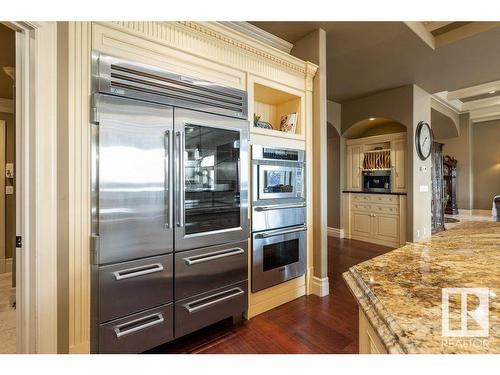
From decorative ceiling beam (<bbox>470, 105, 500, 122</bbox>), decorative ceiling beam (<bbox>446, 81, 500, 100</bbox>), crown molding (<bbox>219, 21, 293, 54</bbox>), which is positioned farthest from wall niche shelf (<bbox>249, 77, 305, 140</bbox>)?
decorative ceiling beam (<bbox>470, 105, 500, 122</bbox>)

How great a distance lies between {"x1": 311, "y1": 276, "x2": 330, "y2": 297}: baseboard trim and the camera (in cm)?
270

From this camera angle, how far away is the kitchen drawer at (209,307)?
5.92 feet

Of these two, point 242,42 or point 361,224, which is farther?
point 361,224

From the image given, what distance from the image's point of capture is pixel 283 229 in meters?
2.47

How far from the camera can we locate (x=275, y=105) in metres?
2.94

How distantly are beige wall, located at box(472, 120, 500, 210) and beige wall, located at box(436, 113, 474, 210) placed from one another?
0.23m

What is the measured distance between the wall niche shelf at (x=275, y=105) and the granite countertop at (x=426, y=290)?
5.19ft

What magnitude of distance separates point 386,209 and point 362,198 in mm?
550

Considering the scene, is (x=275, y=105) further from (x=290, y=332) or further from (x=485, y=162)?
(x=485, y=162)

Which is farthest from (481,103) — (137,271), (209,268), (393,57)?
(137,271)

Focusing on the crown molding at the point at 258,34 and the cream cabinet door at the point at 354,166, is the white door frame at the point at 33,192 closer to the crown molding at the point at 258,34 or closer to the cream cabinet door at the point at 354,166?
the crown molding at the point at 258,34

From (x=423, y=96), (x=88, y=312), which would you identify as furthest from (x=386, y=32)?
(x=88, y=312)

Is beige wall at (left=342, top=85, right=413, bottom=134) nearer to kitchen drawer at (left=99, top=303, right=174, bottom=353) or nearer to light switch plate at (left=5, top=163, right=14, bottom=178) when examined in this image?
kitchen drawer at (left=99, top=303, right=174, bottom=353)
